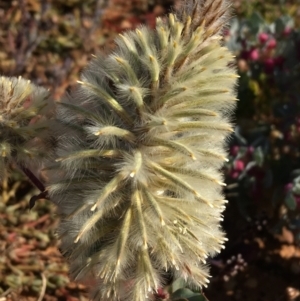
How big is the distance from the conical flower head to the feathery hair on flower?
0.27ft

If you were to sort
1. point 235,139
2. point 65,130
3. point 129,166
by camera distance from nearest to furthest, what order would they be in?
point 129,166
point 65,130
point 235,139

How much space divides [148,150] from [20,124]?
34 centimetres

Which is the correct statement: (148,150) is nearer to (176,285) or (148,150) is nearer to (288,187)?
(176,285)

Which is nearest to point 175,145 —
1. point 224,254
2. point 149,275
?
point 149,275

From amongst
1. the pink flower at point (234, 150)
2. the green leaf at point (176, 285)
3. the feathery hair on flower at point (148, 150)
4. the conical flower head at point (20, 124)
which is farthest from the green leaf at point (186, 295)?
the pink flower at point (234, 150)

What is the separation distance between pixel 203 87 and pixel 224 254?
1.03 m

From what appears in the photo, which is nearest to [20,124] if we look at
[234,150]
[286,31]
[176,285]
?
[176,285]

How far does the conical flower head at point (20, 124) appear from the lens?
4.37 feet

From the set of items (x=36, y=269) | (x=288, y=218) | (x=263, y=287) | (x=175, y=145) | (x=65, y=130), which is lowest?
(x=263, y=287)

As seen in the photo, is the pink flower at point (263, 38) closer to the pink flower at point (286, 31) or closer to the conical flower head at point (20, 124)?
the pink flower at point (286, 31)

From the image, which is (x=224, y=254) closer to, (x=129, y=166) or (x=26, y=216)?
(x=26, y=216)

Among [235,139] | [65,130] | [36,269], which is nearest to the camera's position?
[65,130]

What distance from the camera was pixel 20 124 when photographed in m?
1.36

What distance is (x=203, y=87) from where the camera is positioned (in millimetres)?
1229
